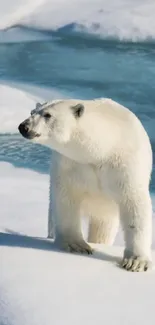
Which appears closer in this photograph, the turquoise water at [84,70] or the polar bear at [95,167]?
the polar bear at [95,167]

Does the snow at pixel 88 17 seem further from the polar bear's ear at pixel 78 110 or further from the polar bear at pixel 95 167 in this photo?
the polar bear's ear at pixel 78 110

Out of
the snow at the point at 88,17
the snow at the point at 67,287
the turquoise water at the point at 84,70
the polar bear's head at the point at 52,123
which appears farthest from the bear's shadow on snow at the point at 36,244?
the snow at the point at 88,17

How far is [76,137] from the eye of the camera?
2.45 meters

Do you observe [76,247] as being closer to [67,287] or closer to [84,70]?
[67,287]

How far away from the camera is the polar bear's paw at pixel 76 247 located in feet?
9.04

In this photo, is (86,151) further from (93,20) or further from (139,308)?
(93,20)

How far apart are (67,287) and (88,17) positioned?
702 centimetres

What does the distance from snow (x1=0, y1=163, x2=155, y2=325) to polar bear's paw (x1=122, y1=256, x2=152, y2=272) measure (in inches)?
0.9

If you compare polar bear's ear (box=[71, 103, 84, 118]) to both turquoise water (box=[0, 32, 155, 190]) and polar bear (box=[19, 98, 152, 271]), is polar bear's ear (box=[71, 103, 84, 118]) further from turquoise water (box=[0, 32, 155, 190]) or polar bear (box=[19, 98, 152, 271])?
turquoise water (box=[0, 32, 155, 190])

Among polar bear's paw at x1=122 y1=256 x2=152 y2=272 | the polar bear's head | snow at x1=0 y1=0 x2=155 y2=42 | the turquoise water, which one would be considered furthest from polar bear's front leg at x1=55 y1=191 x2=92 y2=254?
snow at x1=0 y1=0 x2=155 y2=42

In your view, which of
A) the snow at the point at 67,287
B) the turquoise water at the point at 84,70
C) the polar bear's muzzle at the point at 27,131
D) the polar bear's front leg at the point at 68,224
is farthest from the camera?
the turquoise water at the point at 84,70

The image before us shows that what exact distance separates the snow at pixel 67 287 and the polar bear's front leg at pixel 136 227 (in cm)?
4

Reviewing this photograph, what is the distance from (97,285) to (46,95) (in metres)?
4.49


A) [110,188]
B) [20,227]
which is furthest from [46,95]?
[110,188]
